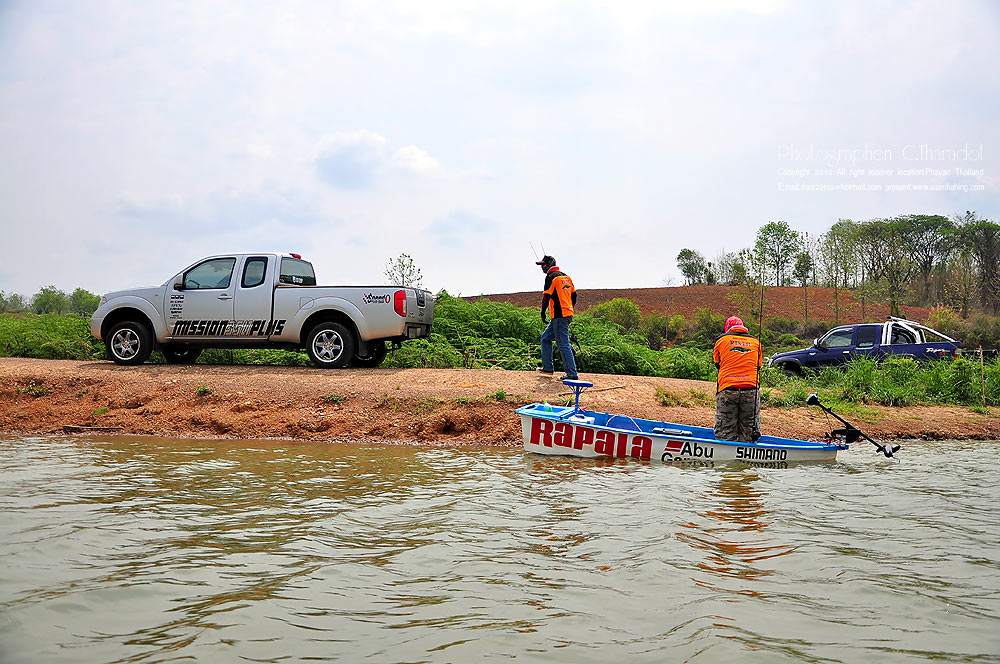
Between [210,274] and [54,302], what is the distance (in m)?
35.0

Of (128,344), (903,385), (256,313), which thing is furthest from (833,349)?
(128,344)

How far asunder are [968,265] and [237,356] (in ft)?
121

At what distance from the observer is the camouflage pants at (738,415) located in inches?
387

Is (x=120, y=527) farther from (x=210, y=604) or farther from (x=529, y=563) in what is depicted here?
(x=529, y=563)

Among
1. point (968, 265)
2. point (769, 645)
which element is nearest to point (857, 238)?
point (968, 265)

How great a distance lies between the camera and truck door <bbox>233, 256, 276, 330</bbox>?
1365 cm

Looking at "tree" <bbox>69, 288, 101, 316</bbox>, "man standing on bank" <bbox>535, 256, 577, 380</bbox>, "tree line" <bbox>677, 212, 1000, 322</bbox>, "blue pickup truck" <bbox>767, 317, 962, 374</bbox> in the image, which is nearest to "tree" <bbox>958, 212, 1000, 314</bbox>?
"tree line" <bbox>677, 212, 1000, 322</bbox>

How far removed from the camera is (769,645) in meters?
3.64

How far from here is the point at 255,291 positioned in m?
13.7

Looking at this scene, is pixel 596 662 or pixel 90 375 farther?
pixel 90 375

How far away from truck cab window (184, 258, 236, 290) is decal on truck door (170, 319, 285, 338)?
71 cm

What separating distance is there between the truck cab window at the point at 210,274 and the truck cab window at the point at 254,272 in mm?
281

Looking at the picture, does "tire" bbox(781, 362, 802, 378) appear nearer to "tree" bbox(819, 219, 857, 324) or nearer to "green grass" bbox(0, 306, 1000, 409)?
"green grass" bbox(0, 306, 1000, 409)

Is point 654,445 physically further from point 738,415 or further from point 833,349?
point 833,349
